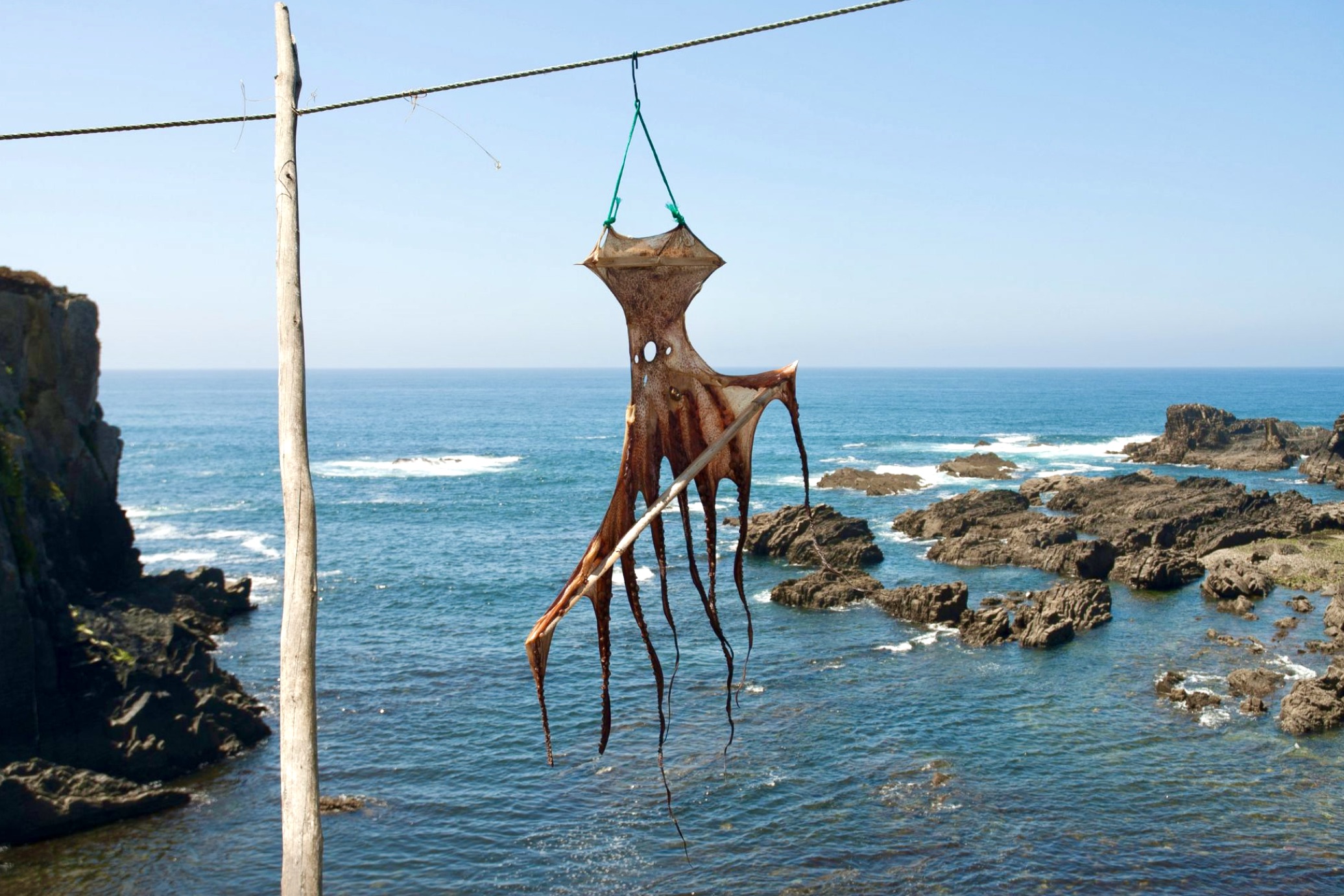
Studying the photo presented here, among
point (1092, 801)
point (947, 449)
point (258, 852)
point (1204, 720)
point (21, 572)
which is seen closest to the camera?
point (258, 852)

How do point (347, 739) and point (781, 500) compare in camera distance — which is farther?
point (781, 500)

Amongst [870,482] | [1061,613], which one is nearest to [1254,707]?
[1061,613]

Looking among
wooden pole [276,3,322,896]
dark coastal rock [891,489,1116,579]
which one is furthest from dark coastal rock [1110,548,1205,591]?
wooden pole [276,3,322,896]

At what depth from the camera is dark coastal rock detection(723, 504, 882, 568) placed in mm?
46219

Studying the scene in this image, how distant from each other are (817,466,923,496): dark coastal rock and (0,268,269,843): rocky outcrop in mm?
43426

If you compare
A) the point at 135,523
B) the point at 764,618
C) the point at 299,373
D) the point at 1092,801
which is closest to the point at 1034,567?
the point at 764,618

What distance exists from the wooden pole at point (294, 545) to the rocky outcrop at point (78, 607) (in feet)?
74.3

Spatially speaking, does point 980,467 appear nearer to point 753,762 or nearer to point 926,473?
point 926,473

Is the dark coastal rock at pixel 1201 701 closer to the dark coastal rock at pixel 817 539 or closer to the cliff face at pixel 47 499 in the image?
the dark coastal rock at pixel 817 539

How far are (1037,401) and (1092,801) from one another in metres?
160

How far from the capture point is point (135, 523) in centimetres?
5966

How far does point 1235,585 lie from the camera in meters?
38.8

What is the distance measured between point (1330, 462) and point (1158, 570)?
1461 inches

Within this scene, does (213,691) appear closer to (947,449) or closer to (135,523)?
(135,523)
